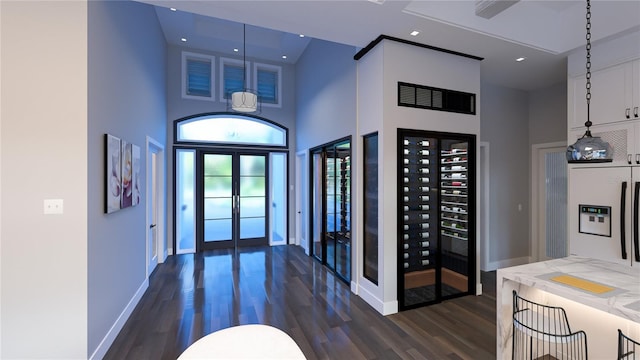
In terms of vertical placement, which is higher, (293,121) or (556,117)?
(293,121)

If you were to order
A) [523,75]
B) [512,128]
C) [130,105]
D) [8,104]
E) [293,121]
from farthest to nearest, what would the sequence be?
[293,121] < [512,128] < [523,75] < [130,105] < [8,104]

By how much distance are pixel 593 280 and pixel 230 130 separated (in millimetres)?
5987

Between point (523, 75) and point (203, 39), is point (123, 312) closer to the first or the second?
point (203, 39)

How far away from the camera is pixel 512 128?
468 cm

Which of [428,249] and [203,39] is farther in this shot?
[203,39]

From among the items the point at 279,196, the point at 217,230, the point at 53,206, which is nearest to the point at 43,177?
the point at 53,206

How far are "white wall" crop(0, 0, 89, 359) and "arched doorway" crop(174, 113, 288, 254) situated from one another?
362 centimetres

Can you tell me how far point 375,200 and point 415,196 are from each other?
0.50 m

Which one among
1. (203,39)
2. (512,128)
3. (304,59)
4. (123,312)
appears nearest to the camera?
(123,312)

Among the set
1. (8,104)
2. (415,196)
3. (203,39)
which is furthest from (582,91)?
(203,39)

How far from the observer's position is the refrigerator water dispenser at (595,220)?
3045 millimetres

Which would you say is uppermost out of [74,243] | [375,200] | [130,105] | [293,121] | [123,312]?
[293,121]

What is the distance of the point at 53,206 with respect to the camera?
2.06 meters

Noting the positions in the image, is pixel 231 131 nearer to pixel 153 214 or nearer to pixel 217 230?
pixel 217 230
